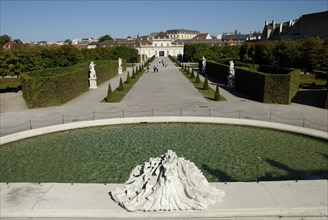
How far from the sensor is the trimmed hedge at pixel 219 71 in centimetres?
3322

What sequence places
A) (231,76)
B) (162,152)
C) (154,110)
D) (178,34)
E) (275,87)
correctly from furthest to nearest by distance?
(178,34) < (231,76) < (275,87) < (154,110) < (162,152)

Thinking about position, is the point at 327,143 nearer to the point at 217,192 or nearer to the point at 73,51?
the point at 217,192

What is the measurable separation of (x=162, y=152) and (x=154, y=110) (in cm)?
822

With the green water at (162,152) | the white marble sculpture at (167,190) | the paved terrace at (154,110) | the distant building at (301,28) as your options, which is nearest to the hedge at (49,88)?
Answer: the paved terrace at (154,110)

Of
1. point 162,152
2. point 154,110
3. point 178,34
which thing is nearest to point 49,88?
point 154,110

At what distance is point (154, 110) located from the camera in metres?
20.0

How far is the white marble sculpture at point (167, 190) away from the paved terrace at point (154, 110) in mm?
10376

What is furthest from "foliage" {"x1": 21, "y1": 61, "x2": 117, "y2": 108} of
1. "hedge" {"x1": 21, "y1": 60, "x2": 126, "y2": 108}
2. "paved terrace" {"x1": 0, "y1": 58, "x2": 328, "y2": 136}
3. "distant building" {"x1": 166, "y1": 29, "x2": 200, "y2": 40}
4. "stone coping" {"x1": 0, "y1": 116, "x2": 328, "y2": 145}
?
"distant building" {"x1": 166, "y1": 29, "x2": 200, "y2": 40}

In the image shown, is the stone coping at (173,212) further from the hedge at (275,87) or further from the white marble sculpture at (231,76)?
the white marble sculpture at (231,76)

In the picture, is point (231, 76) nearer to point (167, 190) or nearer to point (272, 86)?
point (272, 86)

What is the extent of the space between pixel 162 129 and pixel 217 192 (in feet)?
27.3

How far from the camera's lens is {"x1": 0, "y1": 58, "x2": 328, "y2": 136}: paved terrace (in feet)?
56.1

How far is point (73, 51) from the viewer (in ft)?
120

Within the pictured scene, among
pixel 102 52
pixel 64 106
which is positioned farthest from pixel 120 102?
pixel 102 52
